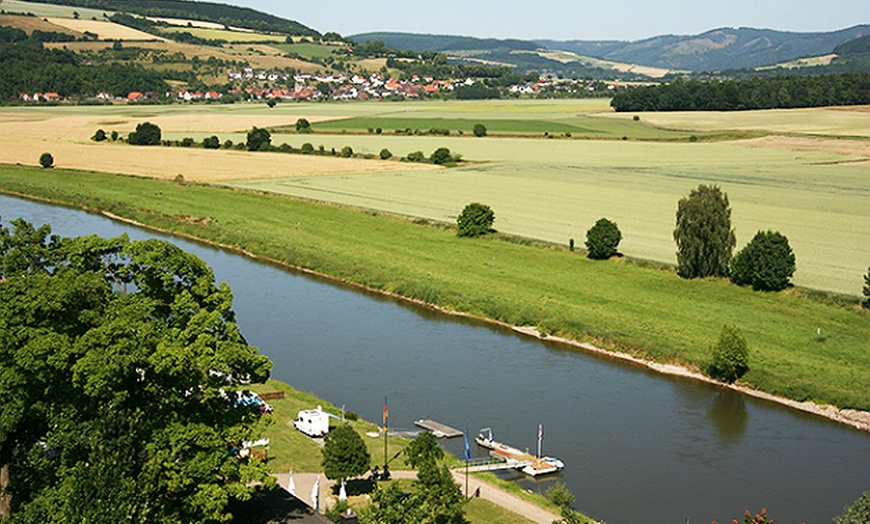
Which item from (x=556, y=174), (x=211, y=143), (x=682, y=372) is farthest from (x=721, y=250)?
(x=211, y=143)

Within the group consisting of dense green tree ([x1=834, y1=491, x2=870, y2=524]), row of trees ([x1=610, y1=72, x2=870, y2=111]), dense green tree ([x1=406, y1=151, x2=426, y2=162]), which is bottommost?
dense green tree ([x1=406, y1=151, x2=426, y2=162])

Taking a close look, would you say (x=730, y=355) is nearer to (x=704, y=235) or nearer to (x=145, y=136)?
(x=704, y=235)

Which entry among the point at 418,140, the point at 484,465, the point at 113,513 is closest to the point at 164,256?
the point at 113,513

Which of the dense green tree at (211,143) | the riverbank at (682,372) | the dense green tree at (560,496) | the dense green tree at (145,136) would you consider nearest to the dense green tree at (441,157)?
the dense green tree at (211,143)

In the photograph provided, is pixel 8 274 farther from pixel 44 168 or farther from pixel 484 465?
pixel 44 168

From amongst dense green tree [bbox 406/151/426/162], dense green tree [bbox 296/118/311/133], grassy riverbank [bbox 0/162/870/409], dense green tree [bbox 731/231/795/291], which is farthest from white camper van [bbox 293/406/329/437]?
dense green tree [bbox 296/118/311/133]

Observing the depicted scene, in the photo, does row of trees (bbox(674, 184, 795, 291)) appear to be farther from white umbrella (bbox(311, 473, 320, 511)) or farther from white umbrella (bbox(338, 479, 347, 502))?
white umbrella (bbox(311, 473, 320, 511))

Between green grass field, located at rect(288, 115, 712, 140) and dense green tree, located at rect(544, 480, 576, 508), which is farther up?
green grass field, located at rect(288, 115, 712, 140)
